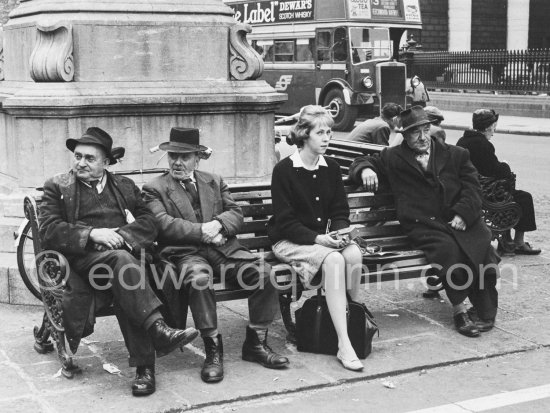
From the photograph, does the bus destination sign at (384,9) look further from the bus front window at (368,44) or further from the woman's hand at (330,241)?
the woman's hand at (330,241)

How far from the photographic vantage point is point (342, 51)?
23766 mm

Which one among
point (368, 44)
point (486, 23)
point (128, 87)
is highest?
point (486, 23)

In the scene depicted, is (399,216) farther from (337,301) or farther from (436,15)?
(436,15)

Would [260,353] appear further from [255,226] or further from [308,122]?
[308,122]

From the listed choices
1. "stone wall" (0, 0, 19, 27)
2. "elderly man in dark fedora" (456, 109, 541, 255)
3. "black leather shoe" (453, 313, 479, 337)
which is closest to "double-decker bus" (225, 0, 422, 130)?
"stone wall" (0, 0, 19, 27)

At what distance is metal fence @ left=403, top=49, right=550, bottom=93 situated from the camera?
2722 centimetres

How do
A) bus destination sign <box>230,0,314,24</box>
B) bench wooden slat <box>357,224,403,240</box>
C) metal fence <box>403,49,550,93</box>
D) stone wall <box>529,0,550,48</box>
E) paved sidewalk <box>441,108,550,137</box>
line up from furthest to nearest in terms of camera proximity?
stone wall <box>529,0,550,48</box> < metal fence <box>403,49,550,93</box> < bus destination sign <box>230,0,314,24</box> < paved sidewalk <box>441,108,550,137</box> < bench wooden slat <box>357,224,403,240</box>

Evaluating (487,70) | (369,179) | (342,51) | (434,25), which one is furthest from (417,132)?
(434,25)

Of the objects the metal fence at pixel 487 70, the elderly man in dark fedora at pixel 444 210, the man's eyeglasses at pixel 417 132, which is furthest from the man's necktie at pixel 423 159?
the metal fence at pixel 487 70

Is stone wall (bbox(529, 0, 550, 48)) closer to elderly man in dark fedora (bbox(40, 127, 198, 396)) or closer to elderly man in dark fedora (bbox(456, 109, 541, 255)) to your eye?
elderly man in dark fedora (bbox(456, 109, 541, 255))

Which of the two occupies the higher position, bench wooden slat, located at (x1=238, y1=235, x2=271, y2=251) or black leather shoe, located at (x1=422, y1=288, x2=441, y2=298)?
bench wooden slat, located at (x1=238, y1=235, x2=271, y2=251)

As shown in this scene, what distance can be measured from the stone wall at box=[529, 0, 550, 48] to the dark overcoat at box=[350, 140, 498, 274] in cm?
4244

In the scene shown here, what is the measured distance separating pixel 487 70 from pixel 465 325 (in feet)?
78.9

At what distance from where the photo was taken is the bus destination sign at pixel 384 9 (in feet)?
76.8
